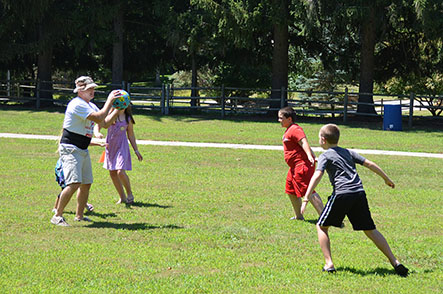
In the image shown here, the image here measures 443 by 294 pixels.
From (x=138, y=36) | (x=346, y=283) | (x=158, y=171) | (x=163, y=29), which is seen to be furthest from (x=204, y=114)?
(x=346, y=283)

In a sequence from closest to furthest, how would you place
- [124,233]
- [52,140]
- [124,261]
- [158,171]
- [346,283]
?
[346,283], [124,261], [124,233], [158,171], [52,140]

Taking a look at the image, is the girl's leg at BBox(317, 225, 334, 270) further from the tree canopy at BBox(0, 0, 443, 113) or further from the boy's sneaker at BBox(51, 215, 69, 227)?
the tree canopy at BBox(0, 0, 443, 113)

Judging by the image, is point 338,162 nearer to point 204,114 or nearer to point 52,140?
point 52,140

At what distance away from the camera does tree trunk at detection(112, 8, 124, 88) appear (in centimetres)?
3005

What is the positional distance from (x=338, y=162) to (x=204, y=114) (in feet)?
75.2

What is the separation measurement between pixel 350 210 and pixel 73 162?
353 cm

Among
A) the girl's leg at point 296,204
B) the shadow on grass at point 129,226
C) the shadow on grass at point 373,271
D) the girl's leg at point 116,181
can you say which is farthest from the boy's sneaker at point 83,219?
the shadow on grass at point 373,271

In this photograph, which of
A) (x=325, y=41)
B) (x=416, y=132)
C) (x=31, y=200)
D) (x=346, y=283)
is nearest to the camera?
(x=346, y=283)

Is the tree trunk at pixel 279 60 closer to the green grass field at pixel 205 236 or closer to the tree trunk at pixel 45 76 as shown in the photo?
the tree trunk at pixel 45 76

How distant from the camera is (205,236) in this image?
7922 millimetres

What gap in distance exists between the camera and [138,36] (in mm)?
32656

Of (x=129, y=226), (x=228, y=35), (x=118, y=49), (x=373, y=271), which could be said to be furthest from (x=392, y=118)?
(x=373, y=271)

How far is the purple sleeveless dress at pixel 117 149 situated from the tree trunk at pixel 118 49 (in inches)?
791

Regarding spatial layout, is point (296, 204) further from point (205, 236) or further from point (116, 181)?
point (116, 181)
